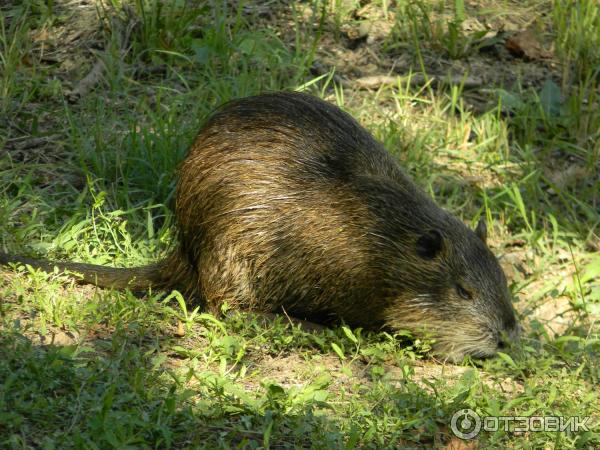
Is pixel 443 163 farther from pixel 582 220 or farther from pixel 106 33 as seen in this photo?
pixel 106 33

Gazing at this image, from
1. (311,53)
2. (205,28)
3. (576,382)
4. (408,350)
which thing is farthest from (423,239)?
(205,28)

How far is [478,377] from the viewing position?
Result: 3.78 metres

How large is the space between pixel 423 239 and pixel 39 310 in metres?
1.63

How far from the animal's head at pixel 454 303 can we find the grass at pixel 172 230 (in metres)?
0.09

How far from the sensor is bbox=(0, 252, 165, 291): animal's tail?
4023 mm

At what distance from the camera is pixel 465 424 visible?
3.39 metres

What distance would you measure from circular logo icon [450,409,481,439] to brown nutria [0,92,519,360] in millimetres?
574

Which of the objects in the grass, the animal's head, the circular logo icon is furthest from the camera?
the animal's head
